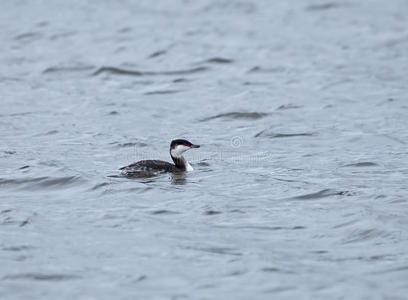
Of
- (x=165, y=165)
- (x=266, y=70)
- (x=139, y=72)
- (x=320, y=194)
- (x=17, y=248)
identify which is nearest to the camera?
(x=17, y=248)

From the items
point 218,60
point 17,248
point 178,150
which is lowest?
point 17,248

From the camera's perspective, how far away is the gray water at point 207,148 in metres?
8.14

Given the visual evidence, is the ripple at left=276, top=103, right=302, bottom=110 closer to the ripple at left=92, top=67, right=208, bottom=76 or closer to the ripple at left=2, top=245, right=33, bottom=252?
the ripple at left=92, top=67, right=208, bottom=76

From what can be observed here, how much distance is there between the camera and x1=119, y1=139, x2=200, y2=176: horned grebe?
11289 mm

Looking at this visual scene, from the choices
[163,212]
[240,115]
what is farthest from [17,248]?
[240,115]

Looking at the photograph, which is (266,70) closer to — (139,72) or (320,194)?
(139,72)

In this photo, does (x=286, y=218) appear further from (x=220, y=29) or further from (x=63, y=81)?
(x=220, y=29)

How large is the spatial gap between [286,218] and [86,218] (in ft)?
6.94

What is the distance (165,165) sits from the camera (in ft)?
38.5

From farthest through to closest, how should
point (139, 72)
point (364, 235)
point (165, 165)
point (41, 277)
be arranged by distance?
point (139, 72) < point (165, 165) < point (364, 235) < point (41, 277)

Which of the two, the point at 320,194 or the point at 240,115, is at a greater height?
the point at 240,115

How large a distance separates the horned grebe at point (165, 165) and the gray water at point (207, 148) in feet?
0.61

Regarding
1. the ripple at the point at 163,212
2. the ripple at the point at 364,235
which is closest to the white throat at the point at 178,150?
the ripple at the point at 163,212

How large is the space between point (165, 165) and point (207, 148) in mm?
1713
